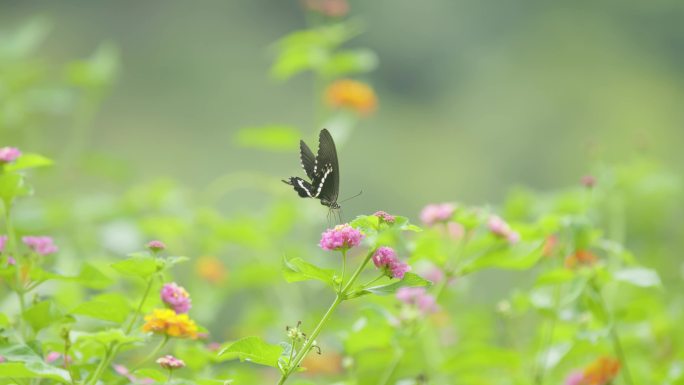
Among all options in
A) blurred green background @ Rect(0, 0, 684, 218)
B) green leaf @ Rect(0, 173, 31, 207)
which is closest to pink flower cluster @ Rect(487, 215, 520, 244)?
green leaf @ Rect(0, 173, 31, 207)

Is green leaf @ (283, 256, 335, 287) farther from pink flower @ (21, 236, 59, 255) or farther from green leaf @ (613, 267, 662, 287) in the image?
green leaf @ (613, 267, 662, 287)

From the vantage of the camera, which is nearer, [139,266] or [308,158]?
[139,266]

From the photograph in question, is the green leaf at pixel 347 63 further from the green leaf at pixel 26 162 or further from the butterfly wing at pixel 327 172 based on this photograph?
the green leaf at pixel 26 162

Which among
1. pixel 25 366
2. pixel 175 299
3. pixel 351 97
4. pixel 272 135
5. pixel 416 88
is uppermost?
pixel 416 88

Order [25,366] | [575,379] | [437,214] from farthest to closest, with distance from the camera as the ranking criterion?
[575,379] < [437,214] < [25,366]

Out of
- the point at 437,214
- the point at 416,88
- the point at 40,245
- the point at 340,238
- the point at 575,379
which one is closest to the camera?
the point at 340,238

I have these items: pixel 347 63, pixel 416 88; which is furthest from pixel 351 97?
pixel 416 88

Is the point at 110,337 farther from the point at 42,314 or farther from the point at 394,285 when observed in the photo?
the point at 394,285

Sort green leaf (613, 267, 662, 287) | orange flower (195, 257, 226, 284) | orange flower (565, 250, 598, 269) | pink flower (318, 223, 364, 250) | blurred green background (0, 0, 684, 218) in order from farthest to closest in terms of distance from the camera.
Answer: blurred green background (0, 0, 684, 218)
orange flower (195, 257, 226, 284)
orange flower (565, 250, 598, 269)
green leaf (613, 267, 662, 287)
pink flower (318, 223, 364, 250)
